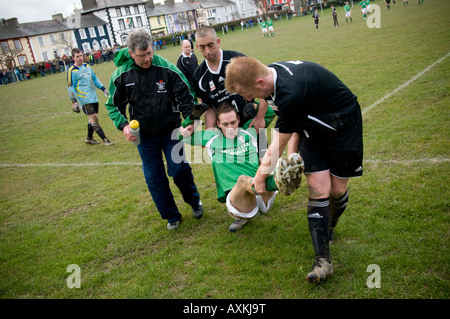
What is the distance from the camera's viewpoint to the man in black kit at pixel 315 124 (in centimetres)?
276

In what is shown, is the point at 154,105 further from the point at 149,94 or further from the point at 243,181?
the point at 243,181

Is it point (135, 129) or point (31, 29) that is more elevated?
point (31, 29)

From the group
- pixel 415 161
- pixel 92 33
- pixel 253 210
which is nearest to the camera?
pixel 253 210

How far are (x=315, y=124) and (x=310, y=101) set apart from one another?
232mm

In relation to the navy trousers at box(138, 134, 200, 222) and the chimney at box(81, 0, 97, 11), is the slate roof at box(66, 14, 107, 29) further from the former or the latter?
the navy trousers at box(138, 134, 200, 222)

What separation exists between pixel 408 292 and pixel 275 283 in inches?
46.5

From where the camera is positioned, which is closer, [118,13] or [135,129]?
[135,129]

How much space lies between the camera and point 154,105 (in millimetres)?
4395

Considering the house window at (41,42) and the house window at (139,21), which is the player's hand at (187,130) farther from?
the house window at (139,21)

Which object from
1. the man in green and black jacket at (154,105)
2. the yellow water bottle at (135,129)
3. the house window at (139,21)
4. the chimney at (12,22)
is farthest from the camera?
the house window at (139,21)

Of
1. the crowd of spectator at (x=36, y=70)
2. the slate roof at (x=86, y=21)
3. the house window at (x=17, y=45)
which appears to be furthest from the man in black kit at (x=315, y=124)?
the slate roof at (x=86, y=21)

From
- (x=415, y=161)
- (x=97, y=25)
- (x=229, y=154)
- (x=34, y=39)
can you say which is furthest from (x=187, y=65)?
(x=97, y=25)

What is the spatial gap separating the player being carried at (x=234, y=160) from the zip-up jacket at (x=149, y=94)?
317mm

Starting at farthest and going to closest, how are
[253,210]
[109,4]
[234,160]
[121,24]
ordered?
1. [121,24]
2. [109,4]
3. [234,160]
4. [253,210]
